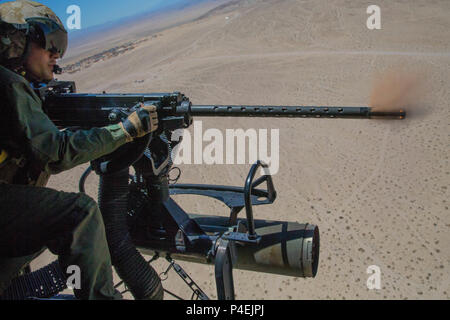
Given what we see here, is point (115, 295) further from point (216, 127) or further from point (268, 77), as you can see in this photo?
point (268, 77)

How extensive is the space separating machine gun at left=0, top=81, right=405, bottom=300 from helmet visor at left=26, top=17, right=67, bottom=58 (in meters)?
0.79

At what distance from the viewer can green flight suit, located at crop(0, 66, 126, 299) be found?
3.10 metres

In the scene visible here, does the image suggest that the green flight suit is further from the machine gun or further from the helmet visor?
the machine gun

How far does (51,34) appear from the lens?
148 inches

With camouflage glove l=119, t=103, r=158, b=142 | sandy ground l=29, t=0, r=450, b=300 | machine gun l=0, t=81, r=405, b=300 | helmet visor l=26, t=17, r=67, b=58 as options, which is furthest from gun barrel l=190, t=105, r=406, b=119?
helmet visor l=26, t=17, r=67, b=58

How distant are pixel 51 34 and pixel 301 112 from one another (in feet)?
9.02

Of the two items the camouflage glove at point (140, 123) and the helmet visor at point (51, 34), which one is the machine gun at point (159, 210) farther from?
the helmet visor at point (51, 34)

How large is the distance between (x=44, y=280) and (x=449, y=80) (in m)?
13.8

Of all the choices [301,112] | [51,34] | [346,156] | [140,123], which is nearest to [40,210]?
[140,123]

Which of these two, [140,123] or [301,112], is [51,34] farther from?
[301,112]

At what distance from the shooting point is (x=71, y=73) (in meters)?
31.8

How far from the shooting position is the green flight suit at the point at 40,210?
310 cm

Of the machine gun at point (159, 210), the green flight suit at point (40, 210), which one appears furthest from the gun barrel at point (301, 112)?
the green flight suit at point (40, 210)

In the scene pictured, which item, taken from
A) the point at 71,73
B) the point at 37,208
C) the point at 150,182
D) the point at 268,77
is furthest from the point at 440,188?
the point at 71,73
